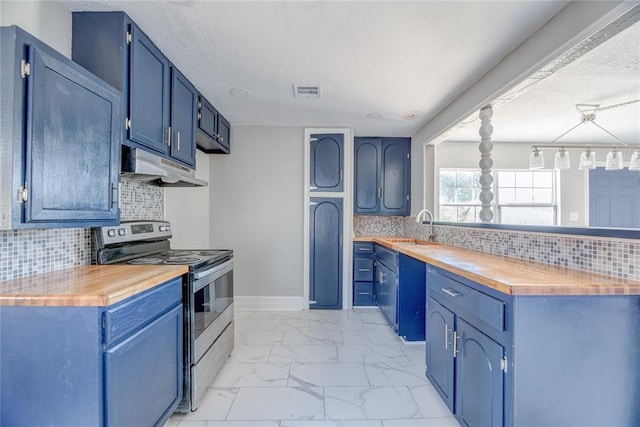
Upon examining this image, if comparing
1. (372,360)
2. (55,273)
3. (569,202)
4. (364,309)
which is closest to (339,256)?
(364,309)

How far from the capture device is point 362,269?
12.2 feet

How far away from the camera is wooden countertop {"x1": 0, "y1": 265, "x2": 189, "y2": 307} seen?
3.48 ft

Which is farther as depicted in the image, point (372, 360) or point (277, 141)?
point (277, 141)

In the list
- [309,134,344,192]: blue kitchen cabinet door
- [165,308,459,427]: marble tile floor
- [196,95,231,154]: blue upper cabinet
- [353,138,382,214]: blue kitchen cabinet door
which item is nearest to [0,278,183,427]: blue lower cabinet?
[165,308,459,427]: marble tile floor

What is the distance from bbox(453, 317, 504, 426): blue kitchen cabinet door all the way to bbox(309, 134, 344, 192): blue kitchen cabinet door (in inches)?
94.7

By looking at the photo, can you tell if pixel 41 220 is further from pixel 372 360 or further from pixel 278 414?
pixel 372 360

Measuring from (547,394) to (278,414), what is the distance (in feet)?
4.54

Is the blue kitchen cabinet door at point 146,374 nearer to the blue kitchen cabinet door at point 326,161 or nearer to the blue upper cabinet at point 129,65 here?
the blue upper cabinet at point 129,65

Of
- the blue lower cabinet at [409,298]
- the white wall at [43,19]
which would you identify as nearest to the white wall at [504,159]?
the blue lower cabinet at [409,298]

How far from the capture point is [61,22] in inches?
A: 61.4

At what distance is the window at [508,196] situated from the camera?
4.39 m

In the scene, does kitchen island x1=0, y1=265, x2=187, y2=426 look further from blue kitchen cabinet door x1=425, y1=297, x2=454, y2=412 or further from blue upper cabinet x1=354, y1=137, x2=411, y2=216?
blue upper cabinet x1=354, y1=137, x2=411, y2=216

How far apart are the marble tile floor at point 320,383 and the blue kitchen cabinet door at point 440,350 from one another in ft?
0.51

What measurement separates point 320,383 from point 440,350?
34.2 inches
